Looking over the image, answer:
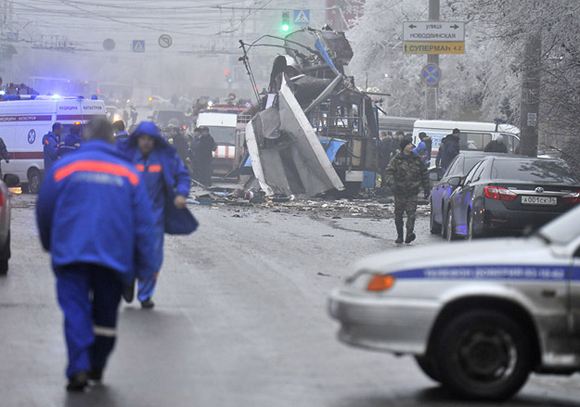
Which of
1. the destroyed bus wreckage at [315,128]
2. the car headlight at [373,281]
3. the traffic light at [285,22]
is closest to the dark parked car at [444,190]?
the destroyed bus wreckage at [315,128]

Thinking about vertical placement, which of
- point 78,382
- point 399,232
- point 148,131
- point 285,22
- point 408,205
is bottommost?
point 399,232

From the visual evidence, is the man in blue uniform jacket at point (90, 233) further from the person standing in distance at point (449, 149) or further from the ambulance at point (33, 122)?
the person standing in distance at point (449, 149)

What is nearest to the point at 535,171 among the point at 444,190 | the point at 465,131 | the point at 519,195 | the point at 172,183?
the point at 519,195

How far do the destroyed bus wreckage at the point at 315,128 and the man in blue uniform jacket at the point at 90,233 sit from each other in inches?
928

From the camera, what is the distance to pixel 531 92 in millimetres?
23672

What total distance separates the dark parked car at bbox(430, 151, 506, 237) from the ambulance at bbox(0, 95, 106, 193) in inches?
425

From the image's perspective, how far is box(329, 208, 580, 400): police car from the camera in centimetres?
789

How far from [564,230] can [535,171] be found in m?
10.2

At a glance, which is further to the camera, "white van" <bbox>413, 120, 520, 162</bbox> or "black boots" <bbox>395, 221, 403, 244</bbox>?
"white van" <bbox>413, 120, 520, 162</bbox>

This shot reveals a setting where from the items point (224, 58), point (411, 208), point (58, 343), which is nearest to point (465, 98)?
point (411, 208)

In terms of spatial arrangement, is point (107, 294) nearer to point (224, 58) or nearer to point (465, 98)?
point (465, 98)

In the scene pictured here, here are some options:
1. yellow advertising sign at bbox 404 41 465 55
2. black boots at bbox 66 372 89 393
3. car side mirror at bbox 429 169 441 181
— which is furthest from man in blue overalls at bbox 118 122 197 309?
yellow advertising sign at bbox 404 41 465 55

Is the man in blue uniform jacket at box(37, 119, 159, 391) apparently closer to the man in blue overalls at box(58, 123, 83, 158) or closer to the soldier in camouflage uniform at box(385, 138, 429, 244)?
the soldier in camouflage uniform at box(385, 138, 429, 244)

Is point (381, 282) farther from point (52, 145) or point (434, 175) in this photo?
point (434, 175)
